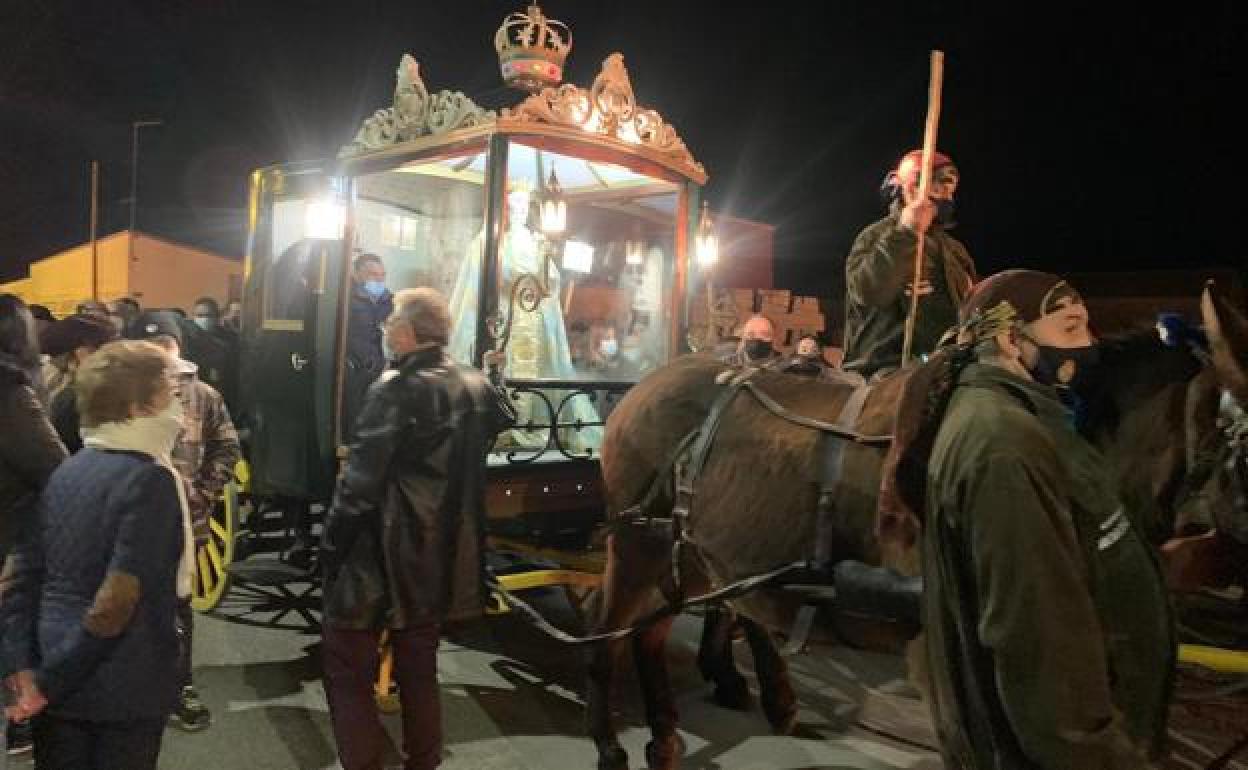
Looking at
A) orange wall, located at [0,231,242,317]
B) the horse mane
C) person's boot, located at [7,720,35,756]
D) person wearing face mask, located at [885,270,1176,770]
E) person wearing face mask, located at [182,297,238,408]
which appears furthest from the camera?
orange wall, located at [0,231,242,317]

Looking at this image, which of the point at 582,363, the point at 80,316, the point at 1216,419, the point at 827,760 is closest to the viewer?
the point at 1216,419

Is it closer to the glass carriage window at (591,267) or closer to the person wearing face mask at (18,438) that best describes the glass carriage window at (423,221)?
the glass carriage window at (591,267)

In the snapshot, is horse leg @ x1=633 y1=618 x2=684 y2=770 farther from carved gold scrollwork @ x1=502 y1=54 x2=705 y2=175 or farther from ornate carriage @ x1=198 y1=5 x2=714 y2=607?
carved gold scrollwork @ x1=502 y1=54 x2=705 y2=175

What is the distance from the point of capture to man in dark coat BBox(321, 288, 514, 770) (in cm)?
351

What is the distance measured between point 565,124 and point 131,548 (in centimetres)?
393

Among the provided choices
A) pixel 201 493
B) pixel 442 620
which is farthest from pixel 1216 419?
pixel 201 493

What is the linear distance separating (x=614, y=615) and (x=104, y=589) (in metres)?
2.41

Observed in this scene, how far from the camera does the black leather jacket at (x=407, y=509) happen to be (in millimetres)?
3498

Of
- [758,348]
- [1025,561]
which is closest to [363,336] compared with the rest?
[758,348]

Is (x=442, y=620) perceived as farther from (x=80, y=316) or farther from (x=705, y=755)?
(x=80, y=316)

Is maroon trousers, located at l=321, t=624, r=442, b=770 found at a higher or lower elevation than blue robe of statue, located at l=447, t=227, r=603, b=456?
lower

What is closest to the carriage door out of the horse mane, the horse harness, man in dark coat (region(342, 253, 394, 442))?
man in dark coat (region(342, 253, 394, 442))

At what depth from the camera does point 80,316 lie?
4.99 m

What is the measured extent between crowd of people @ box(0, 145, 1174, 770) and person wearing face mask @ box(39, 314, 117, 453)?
0.10 feet
